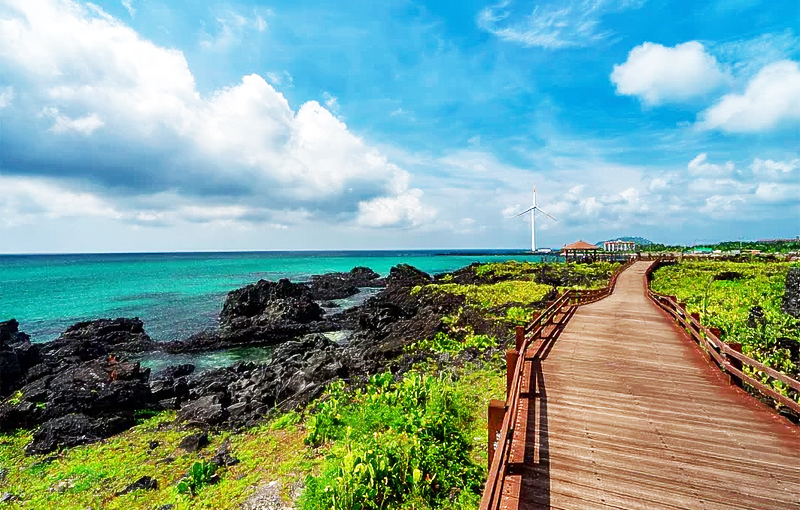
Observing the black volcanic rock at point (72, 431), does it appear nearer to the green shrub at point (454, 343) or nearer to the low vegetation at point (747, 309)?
the green shrub at point (454, 343)

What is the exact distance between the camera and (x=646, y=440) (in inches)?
260

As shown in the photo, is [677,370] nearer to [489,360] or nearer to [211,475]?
[489,360]

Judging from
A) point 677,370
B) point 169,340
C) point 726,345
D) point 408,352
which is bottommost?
point 169,340

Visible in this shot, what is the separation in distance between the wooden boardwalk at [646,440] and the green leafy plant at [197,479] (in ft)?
24.8

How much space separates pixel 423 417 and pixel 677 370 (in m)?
7.10

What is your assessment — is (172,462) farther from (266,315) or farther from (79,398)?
(266,315)

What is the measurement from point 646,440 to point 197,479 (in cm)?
998

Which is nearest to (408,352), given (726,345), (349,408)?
(349,408)

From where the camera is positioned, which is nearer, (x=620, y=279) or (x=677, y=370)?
(x=677, y=370)

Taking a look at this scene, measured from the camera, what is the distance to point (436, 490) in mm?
7402

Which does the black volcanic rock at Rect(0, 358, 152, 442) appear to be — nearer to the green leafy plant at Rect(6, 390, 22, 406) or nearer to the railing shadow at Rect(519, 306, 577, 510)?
the green leafy plant at Rect(6, 390, 22, 406)

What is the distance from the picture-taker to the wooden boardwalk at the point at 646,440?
528 centimetres

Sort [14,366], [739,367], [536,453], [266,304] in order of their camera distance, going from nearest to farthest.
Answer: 1. [536,453]
2. [739,367]
3. [14,366]
4. [266,304]

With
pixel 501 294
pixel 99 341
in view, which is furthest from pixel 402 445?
pixel 99 341
